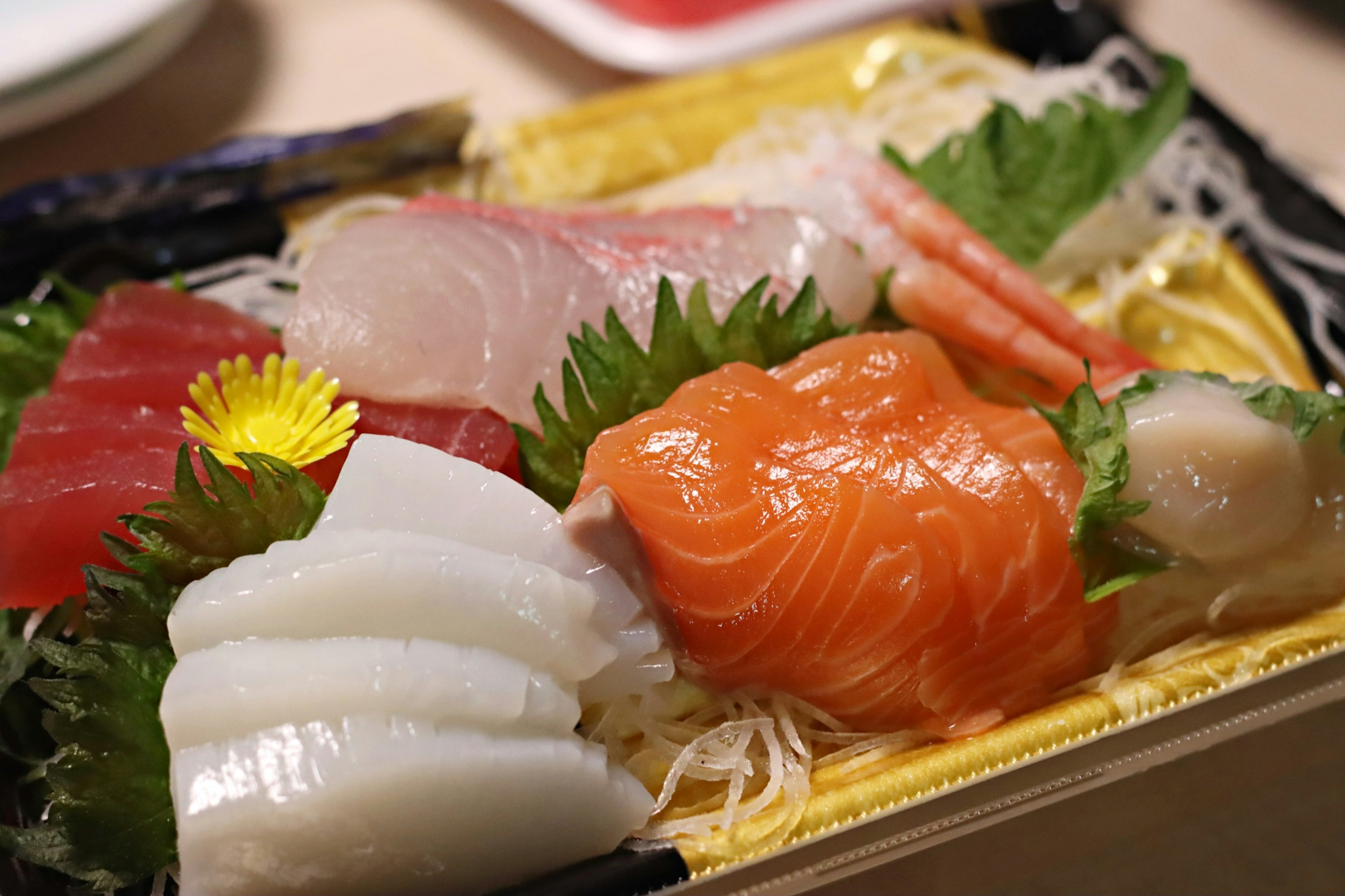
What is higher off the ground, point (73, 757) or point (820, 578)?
point (820, 578)

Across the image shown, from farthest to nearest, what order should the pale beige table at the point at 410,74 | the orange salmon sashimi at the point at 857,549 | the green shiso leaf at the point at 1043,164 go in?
the pale beige table at the point at 410,74
the green shiso leaf at the point at 1043,164
the orange salmon sashimi at the point at 857,549

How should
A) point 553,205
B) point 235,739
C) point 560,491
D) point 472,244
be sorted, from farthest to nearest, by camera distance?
1. point 553,205
2. point 472,244
3. point 560,491
4. point 235,739

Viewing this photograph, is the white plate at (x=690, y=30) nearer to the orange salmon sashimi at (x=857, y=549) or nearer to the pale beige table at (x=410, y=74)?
the pale beige table at (x=410, y=74)

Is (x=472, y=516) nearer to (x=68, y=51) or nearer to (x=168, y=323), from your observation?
(x=168, y=323)

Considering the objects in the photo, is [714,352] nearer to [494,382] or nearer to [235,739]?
[494,382]

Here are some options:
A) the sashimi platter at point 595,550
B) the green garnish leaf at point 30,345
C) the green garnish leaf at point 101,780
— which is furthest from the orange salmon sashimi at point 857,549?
the green garnish leaf at point 30,345

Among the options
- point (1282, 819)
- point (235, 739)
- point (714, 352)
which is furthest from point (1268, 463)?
point (235, 739)

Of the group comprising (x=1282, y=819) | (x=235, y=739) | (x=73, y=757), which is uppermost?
(x=235, y=739)

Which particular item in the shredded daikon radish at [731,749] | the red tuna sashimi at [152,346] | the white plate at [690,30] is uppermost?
the white plate at [690,30]

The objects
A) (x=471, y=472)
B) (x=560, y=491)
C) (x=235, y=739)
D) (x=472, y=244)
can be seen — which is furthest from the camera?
(x=472, y=244)
